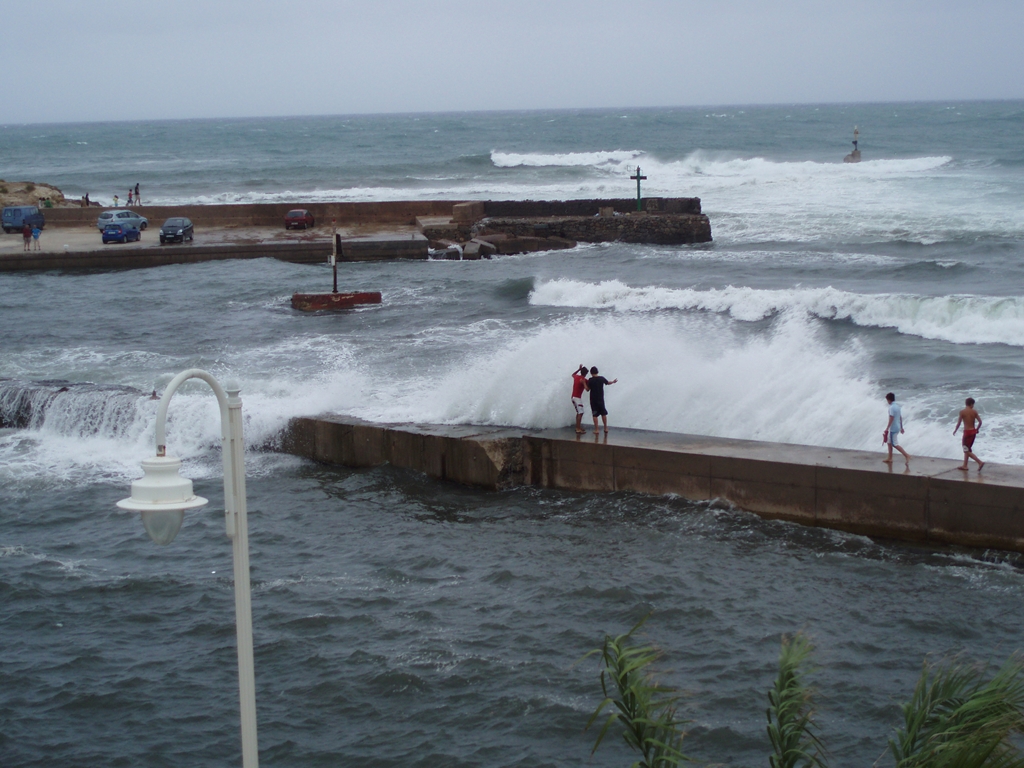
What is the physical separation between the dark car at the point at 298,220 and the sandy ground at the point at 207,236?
338 millimetres

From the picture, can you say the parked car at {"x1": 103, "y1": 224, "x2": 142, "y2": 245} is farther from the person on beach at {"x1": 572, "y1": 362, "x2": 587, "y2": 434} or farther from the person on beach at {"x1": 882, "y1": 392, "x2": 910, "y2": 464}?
the person on beach at {"x1": 882, "y1": 392, "x2": 910, "y2": 464}

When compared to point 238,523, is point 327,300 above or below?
below

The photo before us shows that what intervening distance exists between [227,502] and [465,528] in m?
9.45

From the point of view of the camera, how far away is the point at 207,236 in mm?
44812

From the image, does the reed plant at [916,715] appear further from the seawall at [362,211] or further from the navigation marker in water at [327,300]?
the seawall at [362,211]

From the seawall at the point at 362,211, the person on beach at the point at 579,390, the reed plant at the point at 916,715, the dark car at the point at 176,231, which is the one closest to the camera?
the reed plant at the point at 916,715

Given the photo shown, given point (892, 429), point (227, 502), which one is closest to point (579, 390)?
point (892, 429)

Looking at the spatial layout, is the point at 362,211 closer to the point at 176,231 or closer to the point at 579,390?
the point at 176,231

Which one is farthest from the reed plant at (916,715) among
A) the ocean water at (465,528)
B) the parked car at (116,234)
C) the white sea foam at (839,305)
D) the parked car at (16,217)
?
the parked car at (16,217)

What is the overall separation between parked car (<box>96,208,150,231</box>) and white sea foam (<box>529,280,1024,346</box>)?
756 inches

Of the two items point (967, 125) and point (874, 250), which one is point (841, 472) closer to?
point (874, 250)

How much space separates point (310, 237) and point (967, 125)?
4318 inches

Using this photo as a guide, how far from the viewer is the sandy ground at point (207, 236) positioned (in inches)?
1645

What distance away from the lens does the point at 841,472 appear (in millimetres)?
13445
